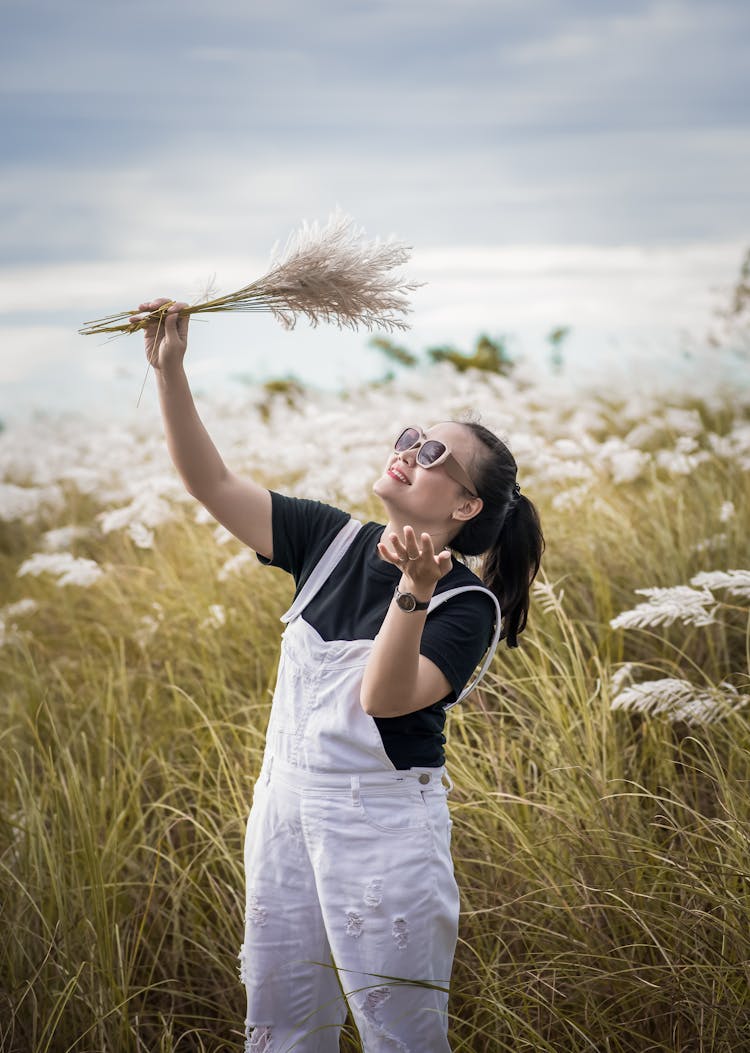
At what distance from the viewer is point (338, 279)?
1895 mm

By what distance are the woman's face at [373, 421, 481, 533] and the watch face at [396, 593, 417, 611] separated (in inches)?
13.0

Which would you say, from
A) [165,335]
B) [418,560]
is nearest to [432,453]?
[418,560]

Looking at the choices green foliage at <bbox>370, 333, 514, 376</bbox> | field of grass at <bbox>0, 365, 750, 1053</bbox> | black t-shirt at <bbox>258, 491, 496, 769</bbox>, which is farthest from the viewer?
green foliage at <bbox>370, 333, 514, 376</bbox>

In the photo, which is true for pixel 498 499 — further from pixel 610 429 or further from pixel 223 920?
pixel 610 429

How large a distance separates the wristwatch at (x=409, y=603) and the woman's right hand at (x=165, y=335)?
73cm

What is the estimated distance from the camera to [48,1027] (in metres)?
2.20

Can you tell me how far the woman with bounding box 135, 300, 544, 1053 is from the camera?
1835mm

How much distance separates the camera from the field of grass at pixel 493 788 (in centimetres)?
217

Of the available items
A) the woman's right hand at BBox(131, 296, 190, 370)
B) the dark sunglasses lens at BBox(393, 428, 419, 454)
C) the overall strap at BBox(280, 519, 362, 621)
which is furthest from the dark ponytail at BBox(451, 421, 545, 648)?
the woman's right hand at BBox(131, 296, 190, 370)

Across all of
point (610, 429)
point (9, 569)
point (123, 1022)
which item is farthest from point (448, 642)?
point (610, 429)

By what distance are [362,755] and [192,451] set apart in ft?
2.34

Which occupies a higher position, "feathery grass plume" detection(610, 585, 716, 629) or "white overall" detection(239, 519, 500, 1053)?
"feathery grass plume" detection(610, 585, 716, 629)

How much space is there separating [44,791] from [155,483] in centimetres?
203

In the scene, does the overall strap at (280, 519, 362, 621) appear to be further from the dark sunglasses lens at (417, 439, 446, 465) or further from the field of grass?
the field of grass
